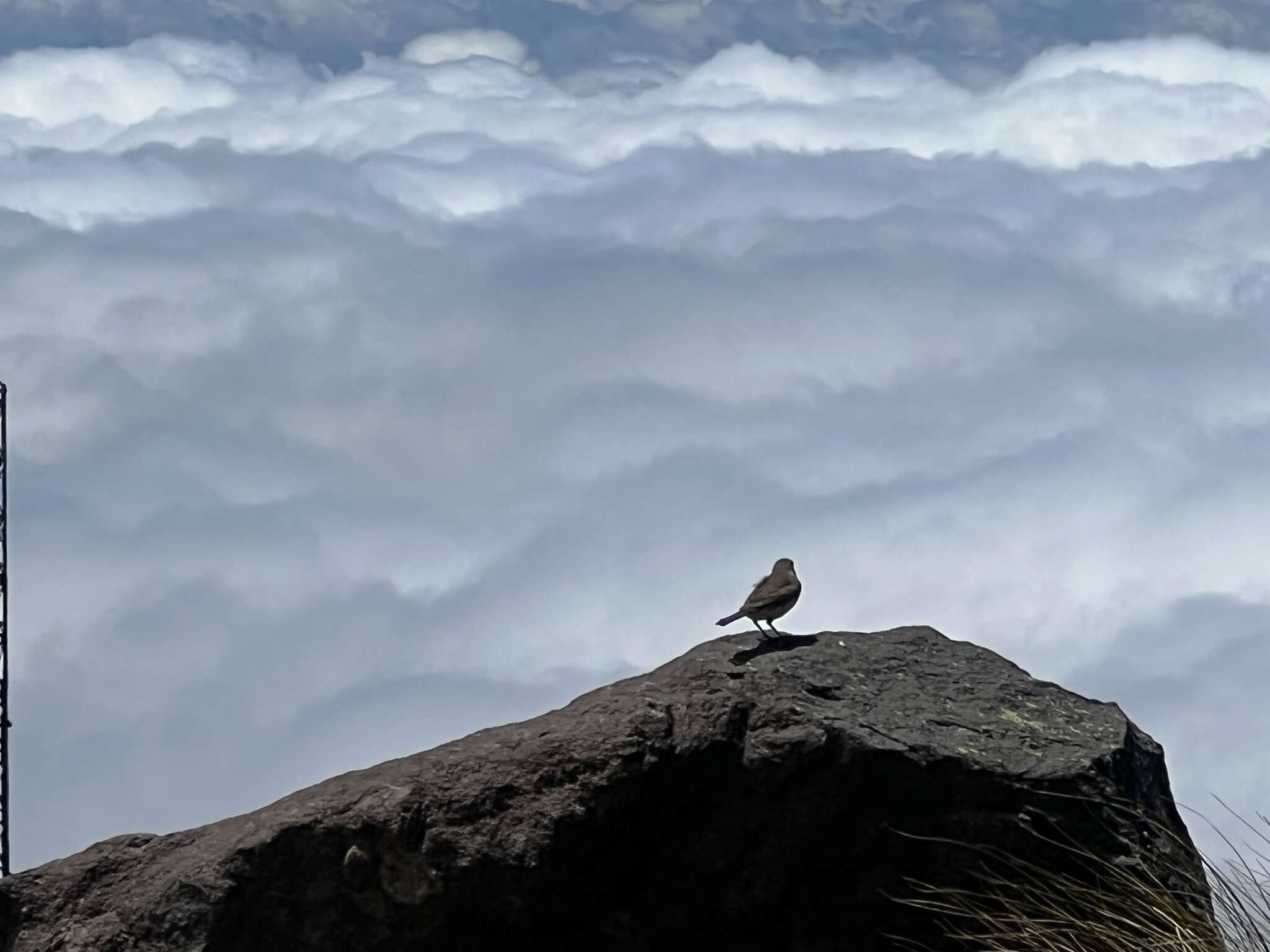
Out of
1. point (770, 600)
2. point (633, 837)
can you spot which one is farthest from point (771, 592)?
point (633, 837)

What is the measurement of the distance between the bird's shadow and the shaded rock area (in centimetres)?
21

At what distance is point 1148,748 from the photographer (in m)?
7.63

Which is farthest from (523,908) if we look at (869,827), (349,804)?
(869,827)

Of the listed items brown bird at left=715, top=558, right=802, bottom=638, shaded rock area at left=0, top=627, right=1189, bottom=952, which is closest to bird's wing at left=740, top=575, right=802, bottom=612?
brown bird at left=715, top=558, right=802, bottom=638

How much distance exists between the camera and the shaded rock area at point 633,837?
6777 millimetres

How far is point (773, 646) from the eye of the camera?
7.68 metres

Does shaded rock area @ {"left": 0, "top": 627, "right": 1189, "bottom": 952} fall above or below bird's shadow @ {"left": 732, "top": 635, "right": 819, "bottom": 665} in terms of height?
below

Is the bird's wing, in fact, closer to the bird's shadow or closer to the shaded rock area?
the bird's shadow

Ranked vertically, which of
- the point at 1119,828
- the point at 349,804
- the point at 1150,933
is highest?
the point at 349,804

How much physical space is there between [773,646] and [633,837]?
1.28 metres

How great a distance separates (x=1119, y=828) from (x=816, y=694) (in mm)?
1473

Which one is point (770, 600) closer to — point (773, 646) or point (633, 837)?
point (773, 646)

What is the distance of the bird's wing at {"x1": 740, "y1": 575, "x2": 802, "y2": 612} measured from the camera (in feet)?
26.1

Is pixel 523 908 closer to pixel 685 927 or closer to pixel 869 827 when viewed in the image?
pixel 685 927
